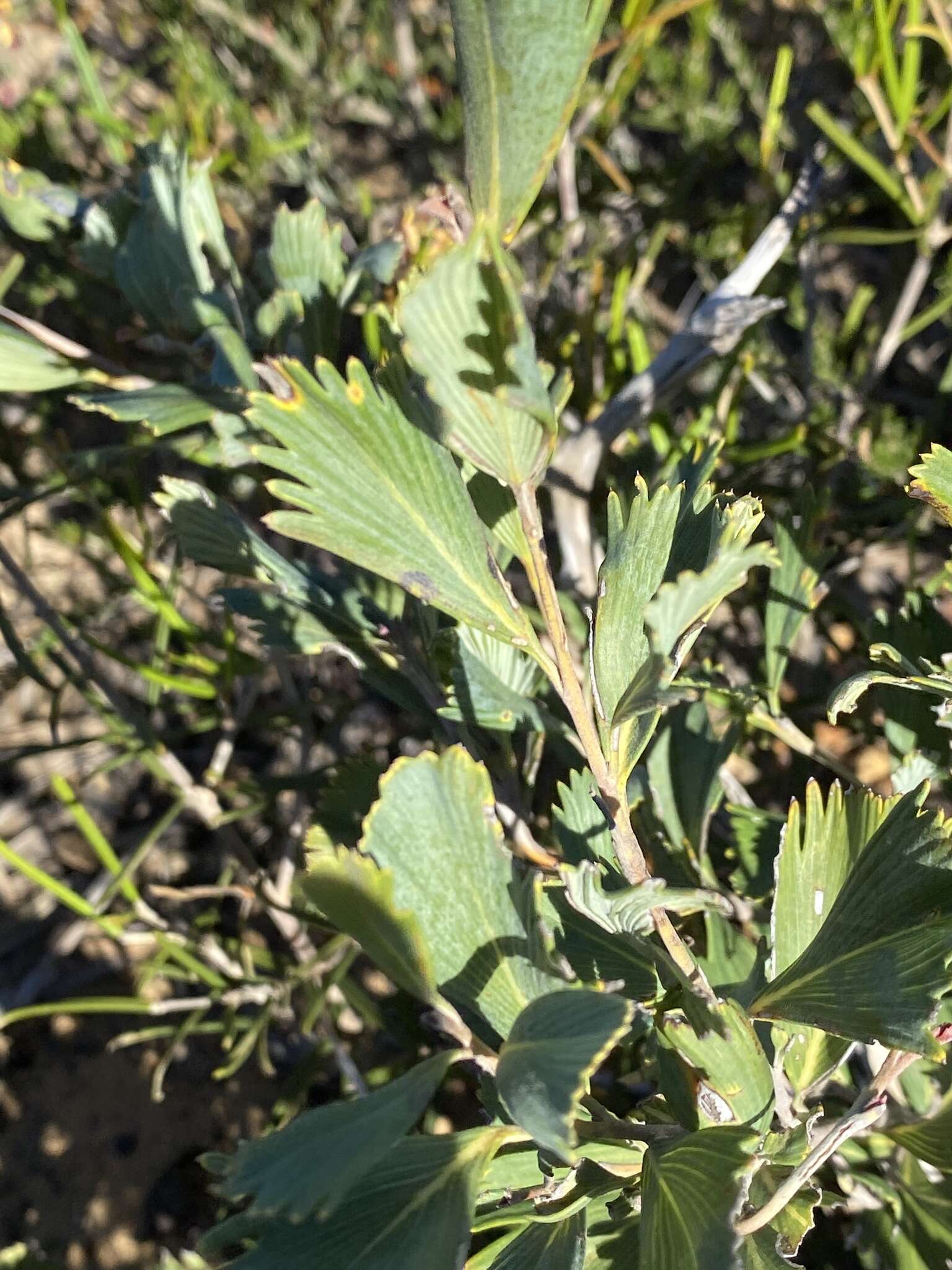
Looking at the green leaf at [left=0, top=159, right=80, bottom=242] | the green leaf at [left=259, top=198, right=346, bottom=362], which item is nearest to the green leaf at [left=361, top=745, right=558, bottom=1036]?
the green leaf at [left=259, top=198, right=346, bottom=362]

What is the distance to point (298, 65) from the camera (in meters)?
1.44

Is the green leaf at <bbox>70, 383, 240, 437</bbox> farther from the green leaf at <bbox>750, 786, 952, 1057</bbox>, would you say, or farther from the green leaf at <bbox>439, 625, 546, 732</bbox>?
the green leaf at <bbox>750, 786, 952, 1057</bbox>

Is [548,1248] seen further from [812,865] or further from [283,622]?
[283,622]

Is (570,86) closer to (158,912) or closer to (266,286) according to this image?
(266,286)

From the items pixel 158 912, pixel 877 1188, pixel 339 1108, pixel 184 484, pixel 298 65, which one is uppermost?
pixel 298 65

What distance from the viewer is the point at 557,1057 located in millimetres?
370

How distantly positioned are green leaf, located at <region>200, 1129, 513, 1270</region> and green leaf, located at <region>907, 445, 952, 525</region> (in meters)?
0.39

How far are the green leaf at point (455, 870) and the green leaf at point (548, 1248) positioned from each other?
97 mm

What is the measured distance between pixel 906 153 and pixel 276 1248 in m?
1.03

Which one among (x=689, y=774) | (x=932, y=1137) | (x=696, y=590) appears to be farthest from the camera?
(x=689, y=774)

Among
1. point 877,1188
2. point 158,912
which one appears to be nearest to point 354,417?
point 877,1188

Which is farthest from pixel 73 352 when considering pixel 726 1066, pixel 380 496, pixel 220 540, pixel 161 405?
pixel 726 1066

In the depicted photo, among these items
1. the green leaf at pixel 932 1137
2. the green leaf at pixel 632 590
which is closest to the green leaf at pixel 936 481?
the green leaf at pixel 632 590

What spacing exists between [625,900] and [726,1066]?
141 mm
